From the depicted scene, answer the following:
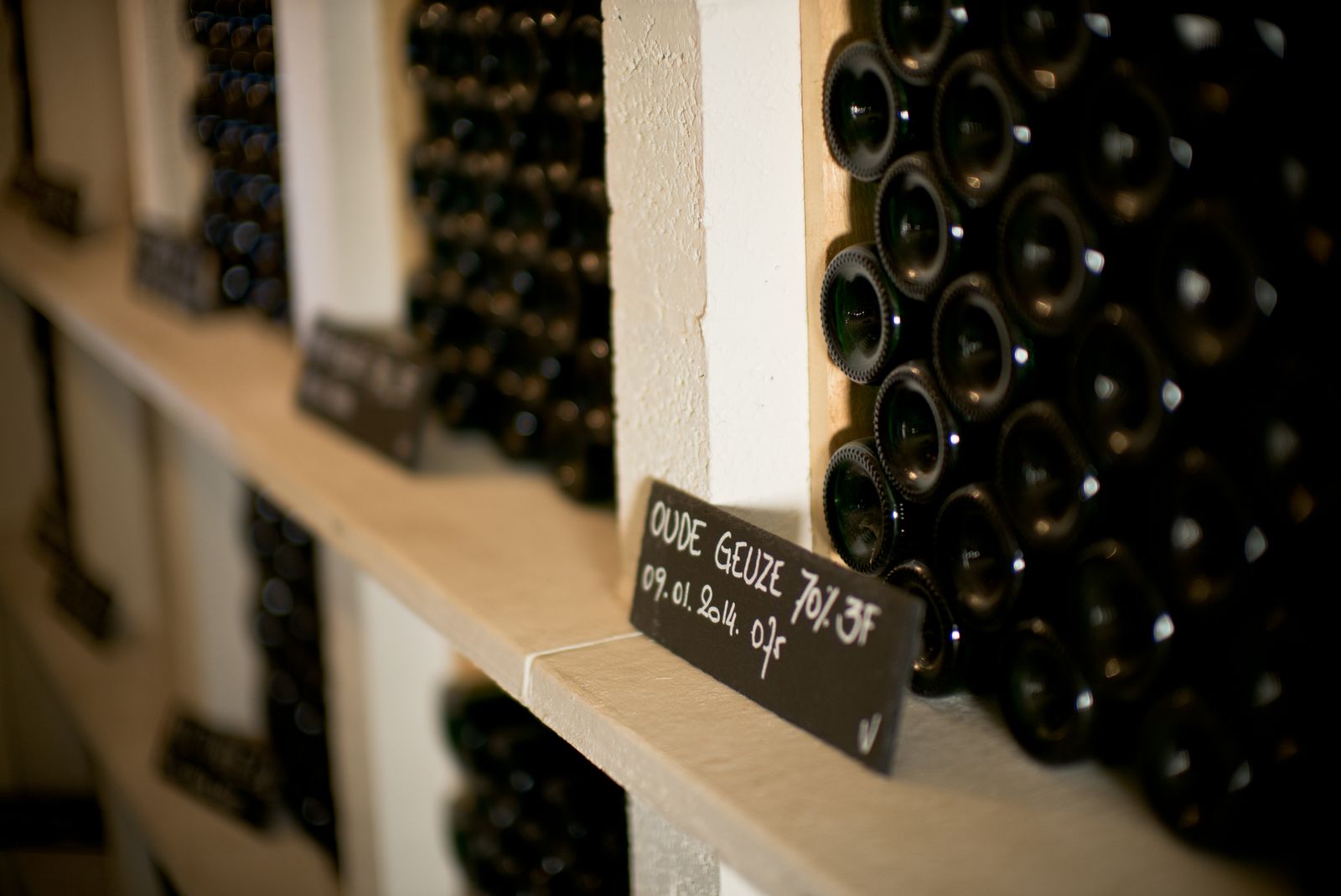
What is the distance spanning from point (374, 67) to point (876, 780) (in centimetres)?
101

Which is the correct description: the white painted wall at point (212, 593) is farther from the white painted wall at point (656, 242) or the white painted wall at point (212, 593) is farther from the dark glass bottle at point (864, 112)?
the dark glass bottle at point (864, 112)

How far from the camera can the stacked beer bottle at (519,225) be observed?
36.8 inches

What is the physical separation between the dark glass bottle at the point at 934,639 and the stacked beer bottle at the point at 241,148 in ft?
4.01

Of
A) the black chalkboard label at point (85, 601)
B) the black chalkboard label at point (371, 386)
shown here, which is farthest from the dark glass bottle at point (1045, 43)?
the black chalkboard label at point (85, 601)

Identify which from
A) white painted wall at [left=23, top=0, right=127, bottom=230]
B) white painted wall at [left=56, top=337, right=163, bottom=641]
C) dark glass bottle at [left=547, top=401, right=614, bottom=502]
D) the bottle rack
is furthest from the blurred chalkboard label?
dark glass bottle at [left=547, top=401, right=614, bottom=502]

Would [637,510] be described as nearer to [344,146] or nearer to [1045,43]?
[1045,43]

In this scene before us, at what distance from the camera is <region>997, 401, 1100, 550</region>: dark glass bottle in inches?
21.0

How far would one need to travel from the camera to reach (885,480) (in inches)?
25.5

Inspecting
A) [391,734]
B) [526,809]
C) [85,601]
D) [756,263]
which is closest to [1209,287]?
[756,263]

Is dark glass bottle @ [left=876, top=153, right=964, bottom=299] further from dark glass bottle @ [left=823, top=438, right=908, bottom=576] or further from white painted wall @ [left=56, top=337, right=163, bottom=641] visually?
white painted wall @ [left=56, top=337, right=163, bottom=641]

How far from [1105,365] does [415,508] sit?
0.63 metres

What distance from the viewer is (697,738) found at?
0.59 metres

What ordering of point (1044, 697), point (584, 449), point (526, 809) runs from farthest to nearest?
point (526, 809) → point (584, 449) → point (1044, 697)

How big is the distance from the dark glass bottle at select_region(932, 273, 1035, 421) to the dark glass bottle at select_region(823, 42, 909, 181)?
0.28ft
